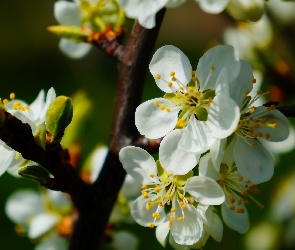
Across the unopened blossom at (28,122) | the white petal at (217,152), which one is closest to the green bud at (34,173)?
the unopened blossom at (28,122)

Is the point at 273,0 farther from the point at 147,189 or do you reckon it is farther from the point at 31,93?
the point at 31,93

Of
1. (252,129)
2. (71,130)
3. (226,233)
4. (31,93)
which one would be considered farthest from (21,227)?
(31,93)

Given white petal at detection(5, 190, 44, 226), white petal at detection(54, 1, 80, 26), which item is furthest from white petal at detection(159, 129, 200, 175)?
white petal at detection(5, 190, 44, 226)

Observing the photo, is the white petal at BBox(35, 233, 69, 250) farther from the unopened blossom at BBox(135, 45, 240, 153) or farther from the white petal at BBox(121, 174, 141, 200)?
the unopened blossom at BBox(135, 45, 240, 153)

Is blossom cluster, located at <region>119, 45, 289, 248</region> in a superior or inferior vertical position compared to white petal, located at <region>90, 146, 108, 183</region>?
superior

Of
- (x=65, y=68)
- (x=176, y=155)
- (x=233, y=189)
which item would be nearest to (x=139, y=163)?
(x=176, y=155)

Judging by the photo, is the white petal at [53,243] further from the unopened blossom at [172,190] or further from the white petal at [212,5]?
the white petal at [212,5]
